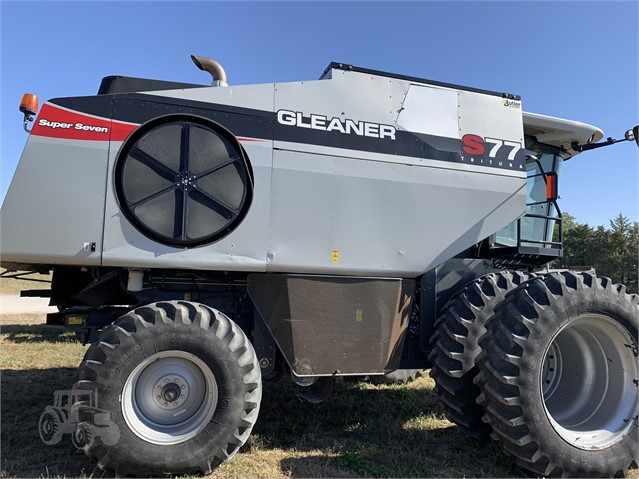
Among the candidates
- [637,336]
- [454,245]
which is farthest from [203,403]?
[637,336]

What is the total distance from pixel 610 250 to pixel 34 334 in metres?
36.5

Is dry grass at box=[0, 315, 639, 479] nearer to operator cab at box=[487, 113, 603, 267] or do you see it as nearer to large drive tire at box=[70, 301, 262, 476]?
large drive tire at box=[70, 301, 262, 476]

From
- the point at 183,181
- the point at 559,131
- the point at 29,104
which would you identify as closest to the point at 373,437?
the point at 183,181

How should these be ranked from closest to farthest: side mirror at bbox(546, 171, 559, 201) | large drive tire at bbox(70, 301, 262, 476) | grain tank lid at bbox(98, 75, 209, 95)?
large drive tire at bbox(70, 301, 262, 476) < grain tank lid at bbox(98, 75, 209, 95) < side mirror at bbox(546, 171, 559, 201)

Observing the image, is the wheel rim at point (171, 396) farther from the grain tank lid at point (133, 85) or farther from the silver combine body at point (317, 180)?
the grain tank lid at point (133, 85)

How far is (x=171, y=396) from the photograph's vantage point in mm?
3660

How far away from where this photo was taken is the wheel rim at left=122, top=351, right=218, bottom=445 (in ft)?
11.7

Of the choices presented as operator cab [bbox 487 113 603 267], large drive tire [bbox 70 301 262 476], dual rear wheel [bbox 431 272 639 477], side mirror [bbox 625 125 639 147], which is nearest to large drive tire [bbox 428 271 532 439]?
dual rear wheel [bbox 431 272 639 477]

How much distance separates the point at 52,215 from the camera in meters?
3.58

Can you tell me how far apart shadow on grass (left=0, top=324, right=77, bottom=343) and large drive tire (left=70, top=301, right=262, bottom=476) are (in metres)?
6.72

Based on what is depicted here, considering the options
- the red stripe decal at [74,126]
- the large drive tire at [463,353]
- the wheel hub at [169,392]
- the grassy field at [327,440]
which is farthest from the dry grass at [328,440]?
the red stripe decal at [74,126]

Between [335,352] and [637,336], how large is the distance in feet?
9.07

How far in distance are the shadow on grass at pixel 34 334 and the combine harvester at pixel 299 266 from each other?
638 centimetres

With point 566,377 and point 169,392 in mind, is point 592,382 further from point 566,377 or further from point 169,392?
point 169,392
